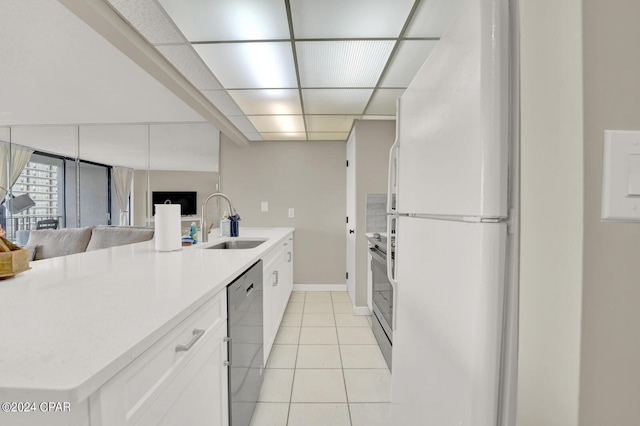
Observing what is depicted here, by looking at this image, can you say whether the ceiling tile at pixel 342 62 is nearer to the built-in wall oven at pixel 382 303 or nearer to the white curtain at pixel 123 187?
the built-in wall oven at pixel 382 303

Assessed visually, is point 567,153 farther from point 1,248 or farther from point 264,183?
point 264,183

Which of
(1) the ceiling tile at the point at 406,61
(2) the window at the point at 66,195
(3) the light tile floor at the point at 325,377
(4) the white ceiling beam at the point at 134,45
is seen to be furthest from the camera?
(2) the window at the point at 66,195

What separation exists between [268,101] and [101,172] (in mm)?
2934

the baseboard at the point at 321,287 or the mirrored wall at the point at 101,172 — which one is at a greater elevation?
the mirrored wall at the point at 101,172

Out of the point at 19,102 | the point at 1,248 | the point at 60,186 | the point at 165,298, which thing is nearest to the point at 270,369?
the point at 165,298

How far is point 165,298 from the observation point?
849 millimetres

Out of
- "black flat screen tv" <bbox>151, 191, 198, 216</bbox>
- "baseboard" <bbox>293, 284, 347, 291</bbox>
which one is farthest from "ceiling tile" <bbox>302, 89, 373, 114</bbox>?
"baseboard" <bbox>293, 284, 347, 291</bbox>

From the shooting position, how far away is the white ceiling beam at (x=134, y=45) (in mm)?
1352

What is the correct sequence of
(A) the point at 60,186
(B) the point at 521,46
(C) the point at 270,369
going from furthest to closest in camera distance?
(A) the point at 60,186 < (C) the point at 270,369 < (B) the point at 521,46

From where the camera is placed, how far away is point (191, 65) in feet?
6.48

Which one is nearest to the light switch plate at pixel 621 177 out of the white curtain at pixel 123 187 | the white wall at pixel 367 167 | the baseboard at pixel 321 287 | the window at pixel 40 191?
the white wall at pixel 367 167

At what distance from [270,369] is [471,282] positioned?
1.89 metres

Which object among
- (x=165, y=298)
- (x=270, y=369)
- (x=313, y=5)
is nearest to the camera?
(x=165, y=298)

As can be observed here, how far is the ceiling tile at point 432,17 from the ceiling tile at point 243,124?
2.02 m
